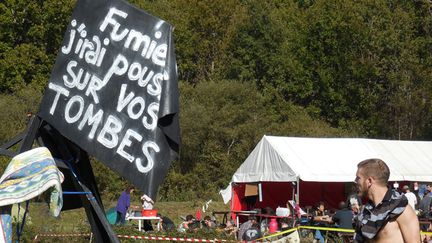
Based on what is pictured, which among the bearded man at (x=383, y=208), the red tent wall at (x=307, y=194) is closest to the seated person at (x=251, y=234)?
the red tent wall at (x=307, y=194)

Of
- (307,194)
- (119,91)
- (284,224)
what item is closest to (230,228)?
(284,224)

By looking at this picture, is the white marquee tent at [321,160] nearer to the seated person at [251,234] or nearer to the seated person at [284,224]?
the seated person at [284,224]

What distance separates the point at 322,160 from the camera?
74.0 ft

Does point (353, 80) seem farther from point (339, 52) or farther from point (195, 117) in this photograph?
point (195, 117)

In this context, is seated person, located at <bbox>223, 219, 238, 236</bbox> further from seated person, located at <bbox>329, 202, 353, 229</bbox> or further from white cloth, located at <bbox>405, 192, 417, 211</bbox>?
white cloth, located at <bbox>405, 192, 417, 211</bbox>

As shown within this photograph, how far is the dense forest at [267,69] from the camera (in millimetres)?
44281

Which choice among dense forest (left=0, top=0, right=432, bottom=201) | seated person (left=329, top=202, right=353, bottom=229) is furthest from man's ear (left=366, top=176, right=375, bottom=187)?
dense forest (left=0, top=0, right=432, bottom=201)

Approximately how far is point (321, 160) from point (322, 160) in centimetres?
3

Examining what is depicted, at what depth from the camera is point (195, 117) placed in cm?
4359

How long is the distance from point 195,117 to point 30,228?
27.0 meters

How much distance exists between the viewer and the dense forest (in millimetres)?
44281

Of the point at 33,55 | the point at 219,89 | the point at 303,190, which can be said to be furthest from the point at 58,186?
the point at 33,55

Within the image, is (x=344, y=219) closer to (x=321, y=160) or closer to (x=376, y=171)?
(x=321, y=160)

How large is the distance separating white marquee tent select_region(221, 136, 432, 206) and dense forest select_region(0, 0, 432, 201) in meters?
18.2
